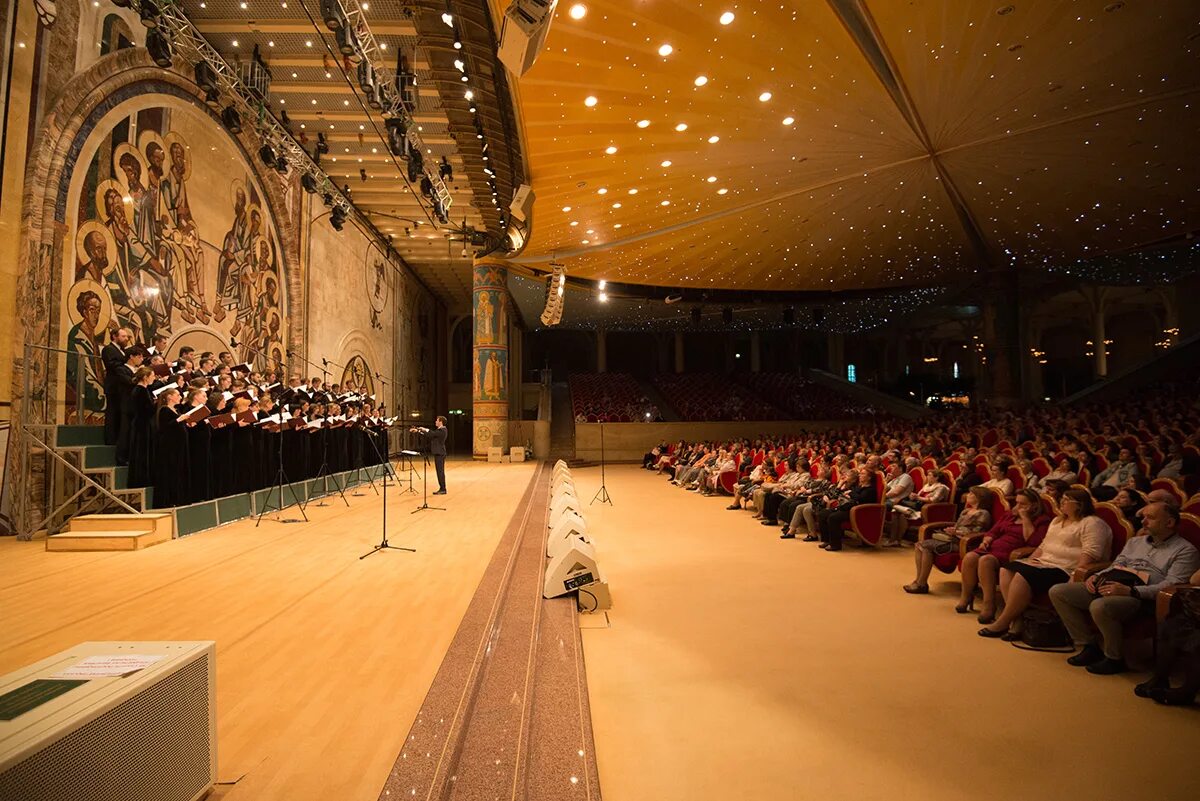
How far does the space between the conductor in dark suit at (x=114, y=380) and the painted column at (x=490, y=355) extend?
40.8 ft

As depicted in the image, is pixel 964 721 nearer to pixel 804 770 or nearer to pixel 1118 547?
pixel 804 770

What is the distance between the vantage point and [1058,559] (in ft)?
12.8

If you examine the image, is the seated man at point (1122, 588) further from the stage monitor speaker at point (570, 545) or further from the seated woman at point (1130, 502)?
the stage monitor speaker at point (570, 545)

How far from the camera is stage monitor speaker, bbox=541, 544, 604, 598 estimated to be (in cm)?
448

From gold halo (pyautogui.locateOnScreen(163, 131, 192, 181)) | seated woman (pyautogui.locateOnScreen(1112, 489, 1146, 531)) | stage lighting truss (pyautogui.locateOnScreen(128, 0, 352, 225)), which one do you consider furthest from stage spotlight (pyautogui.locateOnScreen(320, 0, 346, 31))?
seated woman (pyautogui.locateOnScreen(1112, 489, 1146, 531))

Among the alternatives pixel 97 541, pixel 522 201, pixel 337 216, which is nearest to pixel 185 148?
pixel 337 216

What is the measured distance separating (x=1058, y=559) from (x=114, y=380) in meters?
9.02

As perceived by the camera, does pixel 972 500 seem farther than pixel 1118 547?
Yes

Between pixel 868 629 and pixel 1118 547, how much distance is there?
1665mm

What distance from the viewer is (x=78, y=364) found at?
24.4ft

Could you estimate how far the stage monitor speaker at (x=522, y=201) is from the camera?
10.2 meters

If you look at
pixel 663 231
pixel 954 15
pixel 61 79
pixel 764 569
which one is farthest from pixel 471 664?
pixel 663 231

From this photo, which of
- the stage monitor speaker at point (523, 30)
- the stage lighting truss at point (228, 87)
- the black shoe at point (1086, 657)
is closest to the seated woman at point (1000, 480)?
the black shoe at point (1086, 657)

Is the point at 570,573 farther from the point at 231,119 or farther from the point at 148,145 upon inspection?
the point at 231,119
